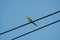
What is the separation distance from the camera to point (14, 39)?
2.43 metres
